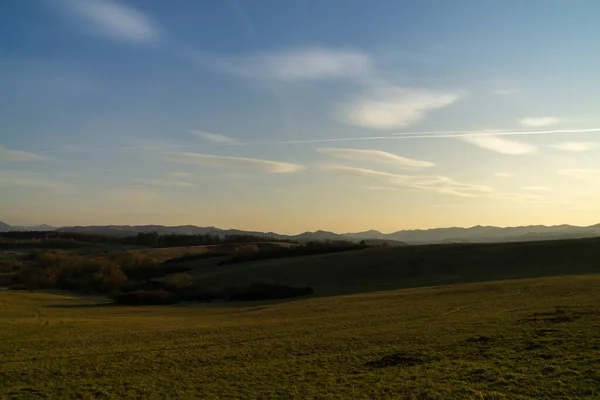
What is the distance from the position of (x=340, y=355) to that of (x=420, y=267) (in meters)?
53.4

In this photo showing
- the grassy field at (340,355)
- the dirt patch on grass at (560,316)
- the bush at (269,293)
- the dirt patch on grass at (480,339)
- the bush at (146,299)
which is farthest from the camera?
the bush at (146,299)

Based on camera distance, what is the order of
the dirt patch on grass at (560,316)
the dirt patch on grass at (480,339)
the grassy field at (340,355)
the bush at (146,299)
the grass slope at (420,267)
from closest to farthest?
1. the grassy field at (340,355)
2. the dirt patch on grass at (480,339)
3. the dirt patch on grass at (560,316)
4. the grass slope at (420,267)
5. the bush at (146,299)

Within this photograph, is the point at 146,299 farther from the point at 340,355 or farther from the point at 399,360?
the point at 399,360

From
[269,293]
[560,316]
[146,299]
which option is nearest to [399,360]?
[560,316]

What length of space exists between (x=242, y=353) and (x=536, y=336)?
11716mm

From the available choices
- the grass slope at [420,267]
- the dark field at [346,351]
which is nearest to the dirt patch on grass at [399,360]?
the dark field at [346,351]

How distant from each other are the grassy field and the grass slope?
1037 inches

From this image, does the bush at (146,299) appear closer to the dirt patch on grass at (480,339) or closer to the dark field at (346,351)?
the dark field at (346,351)

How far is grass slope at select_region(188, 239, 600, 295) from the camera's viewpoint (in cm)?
6162

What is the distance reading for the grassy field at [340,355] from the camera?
16375 millimetres

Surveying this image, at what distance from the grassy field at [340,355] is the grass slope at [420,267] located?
26346mm

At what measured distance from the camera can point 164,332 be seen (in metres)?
31.1

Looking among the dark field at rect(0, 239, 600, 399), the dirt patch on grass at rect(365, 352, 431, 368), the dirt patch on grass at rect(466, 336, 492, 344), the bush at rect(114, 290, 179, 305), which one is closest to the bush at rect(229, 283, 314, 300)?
the bush at rect(114, 290, 179, 305)

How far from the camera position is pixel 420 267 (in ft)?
239
